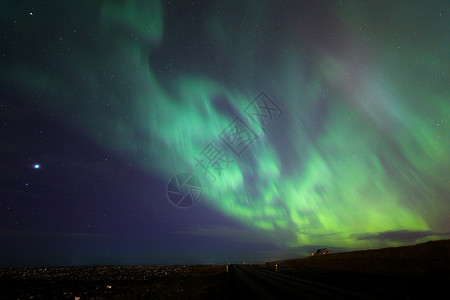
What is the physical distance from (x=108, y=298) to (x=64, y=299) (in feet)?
14.0

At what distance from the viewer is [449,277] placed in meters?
17.6

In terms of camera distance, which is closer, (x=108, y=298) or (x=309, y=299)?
(x=309, y=299)

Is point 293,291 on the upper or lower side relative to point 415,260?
lower

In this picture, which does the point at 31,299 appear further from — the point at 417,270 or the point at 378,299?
the point at 417,270

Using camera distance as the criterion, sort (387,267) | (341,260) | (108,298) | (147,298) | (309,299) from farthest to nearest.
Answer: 1. (341,260)
2. (387,267)
3. (108,298)
4. (147,298)
5. (309,299)

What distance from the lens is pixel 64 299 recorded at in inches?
792

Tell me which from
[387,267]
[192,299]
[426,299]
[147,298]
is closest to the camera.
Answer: [426,299]

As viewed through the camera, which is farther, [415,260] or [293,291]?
[415,260]

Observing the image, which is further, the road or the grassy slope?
the grassy slope

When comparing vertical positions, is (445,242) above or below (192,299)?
above

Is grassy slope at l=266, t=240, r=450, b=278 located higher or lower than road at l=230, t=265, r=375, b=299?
higher

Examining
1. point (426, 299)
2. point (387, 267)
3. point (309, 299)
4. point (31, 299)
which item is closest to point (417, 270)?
point (387, 267)

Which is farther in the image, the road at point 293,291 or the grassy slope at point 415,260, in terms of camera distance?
the grassy slope at point 415,260

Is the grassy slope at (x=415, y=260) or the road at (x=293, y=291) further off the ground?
the grassy slope at (x=415, y=260)
